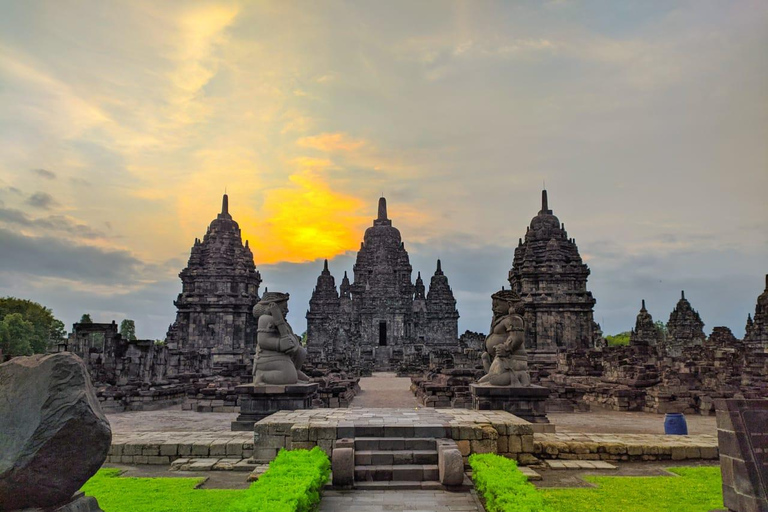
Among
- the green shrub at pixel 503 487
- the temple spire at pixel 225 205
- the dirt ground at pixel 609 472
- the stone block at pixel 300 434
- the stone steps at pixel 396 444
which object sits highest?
the temple spire at pixel 225 205

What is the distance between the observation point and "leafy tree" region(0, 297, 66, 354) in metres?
50.3

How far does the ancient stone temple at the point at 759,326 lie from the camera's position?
134 feet

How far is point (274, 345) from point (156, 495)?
4514 mm

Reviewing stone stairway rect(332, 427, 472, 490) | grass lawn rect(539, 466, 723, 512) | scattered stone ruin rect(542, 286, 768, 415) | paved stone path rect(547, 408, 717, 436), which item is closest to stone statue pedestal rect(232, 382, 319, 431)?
stone stairway rect(332, 427, 472, 490)

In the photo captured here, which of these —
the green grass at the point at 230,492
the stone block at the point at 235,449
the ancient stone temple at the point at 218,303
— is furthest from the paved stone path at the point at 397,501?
the ancient stone temple at the point at 218,303

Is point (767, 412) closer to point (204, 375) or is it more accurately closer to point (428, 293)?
point (204, 375)

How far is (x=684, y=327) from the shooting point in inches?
2083

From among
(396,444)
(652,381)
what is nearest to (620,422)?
(652,381)

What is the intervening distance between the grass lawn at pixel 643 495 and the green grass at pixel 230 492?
244cm

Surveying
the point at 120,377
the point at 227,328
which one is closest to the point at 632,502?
the point at 120,377

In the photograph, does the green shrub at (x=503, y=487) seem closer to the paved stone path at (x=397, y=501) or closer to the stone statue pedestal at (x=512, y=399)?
the paved stone path at (x=397, y=501)

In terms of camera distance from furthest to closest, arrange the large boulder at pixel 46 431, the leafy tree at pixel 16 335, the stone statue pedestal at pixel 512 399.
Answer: the leafy tree at pixel 16 335, the stone statue pedestal at pixel 512 399, the large boulder at pixel 46 431

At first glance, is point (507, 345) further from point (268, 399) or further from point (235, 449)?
point (235, 449)

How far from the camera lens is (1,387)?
4.16 m
